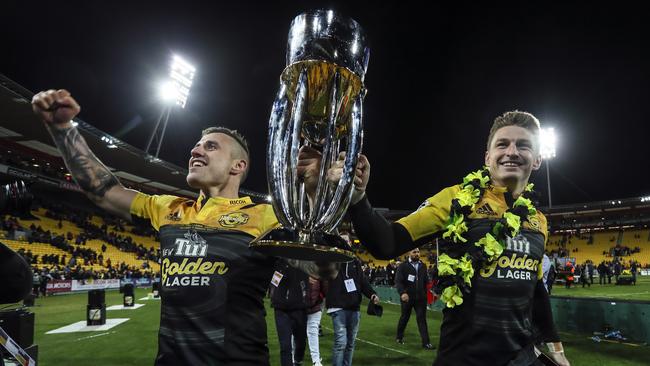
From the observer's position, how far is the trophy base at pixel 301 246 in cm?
160

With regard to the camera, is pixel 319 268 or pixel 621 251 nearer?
pixel 319 268

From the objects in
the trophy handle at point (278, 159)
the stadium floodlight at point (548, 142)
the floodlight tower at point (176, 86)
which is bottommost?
the trophy handle at point (278, 159)

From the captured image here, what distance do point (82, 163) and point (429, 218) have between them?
1977 millimetres

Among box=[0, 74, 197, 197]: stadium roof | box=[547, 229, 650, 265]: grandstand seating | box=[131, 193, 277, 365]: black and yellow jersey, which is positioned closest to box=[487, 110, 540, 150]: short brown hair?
box=[131, 193, 277, 365]: black and yellow jersey

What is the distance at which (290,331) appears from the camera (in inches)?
258

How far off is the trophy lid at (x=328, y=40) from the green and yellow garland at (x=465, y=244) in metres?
0.97

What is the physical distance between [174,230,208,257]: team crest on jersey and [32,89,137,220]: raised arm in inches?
21.1

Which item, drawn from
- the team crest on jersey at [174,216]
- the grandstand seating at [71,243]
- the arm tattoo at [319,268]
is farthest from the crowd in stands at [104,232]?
the arm tattoo at [319,268]

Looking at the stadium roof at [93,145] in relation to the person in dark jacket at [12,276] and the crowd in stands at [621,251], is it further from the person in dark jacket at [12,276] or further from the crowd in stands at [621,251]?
the crowd in stands at [621,251]

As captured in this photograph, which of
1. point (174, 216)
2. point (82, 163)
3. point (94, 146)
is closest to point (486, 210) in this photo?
point (174, 216)

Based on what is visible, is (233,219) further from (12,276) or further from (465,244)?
(465,244)

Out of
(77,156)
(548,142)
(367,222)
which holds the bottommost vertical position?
(367,222)

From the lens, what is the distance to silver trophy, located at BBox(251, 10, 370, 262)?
5.70 ft

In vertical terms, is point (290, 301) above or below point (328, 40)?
below
